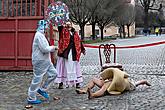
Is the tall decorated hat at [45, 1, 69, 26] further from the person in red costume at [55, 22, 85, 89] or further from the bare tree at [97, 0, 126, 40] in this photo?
the bare tree at [97, 0, 126, 40]

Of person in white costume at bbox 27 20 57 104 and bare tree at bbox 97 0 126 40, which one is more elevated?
bare tree at bbox 97 0 126 40

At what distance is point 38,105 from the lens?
26.9 ft

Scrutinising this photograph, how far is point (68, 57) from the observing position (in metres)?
10.1

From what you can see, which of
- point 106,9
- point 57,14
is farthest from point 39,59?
point 106,9

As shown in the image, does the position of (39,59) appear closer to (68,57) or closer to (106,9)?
(68,57)

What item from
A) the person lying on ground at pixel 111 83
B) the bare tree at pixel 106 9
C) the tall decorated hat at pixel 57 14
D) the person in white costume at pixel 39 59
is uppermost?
the bare tree at pixel 106 9

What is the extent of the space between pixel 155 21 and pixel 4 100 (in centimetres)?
8856

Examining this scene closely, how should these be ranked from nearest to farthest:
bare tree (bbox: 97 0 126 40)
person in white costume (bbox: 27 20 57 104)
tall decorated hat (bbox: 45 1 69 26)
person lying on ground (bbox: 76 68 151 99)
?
person in white costume (bbox: 27 20 57 104) → person lying on ground (bbox: 76 68 151 99) → tall decorated hat (bbox: 45 1 69 26) → bare tree (bbox: 97 0 126 40)

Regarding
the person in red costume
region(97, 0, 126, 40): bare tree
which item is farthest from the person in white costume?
region(97, 0, 126, 40): bare tree

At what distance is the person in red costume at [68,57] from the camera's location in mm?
10133

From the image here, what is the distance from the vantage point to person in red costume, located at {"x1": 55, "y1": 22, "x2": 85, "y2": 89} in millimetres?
10133

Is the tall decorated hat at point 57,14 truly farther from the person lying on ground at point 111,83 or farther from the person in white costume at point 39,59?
the person lying on ground at point 111,83

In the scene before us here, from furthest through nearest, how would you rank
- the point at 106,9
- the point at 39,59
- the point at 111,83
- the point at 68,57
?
the point at 106,9, the point at 68,57, the point at 111,83, the point at 39,59

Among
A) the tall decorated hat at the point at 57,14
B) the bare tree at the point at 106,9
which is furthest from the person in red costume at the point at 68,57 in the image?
the bare tree at the point at 106,9
